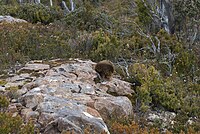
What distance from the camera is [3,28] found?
11375 millimetres

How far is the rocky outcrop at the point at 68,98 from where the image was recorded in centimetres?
495

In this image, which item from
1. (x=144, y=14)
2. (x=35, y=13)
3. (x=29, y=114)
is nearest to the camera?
(x=29, y=114)

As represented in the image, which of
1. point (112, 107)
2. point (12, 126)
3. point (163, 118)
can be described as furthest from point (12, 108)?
point (163, 118)

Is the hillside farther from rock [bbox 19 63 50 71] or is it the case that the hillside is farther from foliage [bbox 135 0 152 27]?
rock [bbox 19 63 50 71]

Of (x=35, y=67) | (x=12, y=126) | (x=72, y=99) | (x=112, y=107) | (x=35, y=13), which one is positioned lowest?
(x=112, y=107)

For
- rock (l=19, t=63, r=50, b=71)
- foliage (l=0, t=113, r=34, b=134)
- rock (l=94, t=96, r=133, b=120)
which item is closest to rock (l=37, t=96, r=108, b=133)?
foliage (l=0, t=113, r=34, b=134)

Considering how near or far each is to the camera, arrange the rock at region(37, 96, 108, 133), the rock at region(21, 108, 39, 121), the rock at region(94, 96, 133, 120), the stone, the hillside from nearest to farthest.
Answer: the rock at region(37, 96, 108, 133)
the rock at region(21, 108, 39, 121)
the rock at region(94, 96, 133, 120)
the hillside
the stone

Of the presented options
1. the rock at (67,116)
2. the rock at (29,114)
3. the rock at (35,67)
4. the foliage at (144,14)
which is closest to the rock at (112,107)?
the rock at (67,116)

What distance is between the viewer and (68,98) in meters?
5.96

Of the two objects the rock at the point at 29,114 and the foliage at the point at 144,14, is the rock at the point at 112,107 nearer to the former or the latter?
the rock at the point at 29,114

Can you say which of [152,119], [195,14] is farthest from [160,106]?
[195,14]

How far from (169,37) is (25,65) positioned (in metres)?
5.35

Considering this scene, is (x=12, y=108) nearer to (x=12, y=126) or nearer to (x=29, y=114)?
(x=29, y=114)

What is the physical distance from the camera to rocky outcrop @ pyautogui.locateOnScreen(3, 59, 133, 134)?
495 centimetres
